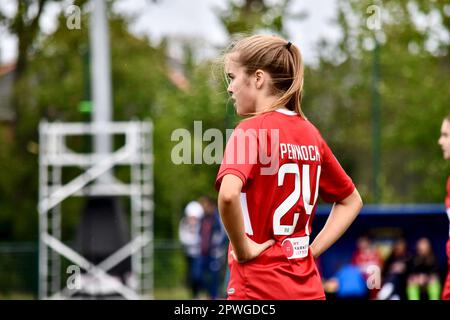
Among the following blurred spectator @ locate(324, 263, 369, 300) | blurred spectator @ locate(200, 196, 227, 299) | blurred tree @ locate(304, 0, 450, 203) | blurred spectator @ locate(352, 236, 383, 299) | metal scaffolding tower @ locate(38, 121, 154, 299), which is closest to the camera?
blurred spectator @ locate(324, 263, 369, 300)

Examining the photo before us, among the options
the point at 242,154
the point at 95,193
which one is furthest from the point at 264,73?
the point at 95,193

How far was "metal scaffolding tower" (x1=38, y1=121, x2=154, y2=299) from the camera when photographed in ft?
44.8

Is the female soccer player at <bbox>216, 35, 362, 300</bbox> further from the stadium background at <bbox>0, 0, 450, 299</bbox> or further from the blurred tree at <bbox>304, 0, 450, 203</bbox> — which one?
the blurred tree at <bbox>304, 0, 450, 203</bbox>

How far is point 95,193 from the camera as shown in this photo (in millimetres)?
13453

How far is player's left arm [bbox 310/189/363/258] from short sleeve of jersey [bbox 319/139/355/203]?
0.09 ft

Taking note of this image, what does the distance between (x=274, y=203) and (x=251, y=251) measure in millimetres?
175

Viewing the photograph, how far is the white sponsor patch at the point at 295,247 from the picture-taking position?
3.31 meters

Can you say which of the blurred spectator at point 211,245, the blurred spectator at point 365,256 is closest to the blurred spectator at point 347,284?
the blurred spectator at point 365,256

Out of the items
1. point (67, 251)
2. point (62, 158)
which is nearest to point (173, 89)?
point (62, 158)

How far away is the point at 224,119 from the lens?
16.6 meters

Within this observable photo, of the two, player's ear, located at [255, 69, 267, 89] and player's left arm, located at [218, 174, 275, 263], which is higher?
player's ear, located at [255, 69, 267, 89]

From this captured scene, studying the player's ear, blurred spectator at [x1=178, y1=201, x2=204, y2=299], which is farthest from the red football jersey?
blurred spectator at [x1=178, y1=201, x2=204, y2=299]

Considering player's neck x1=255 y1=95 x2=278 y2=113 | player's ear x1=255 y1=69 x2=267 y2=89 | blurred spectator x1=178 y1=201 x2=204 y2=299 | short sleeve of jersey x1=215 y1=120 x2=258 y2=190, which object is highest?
player's ear x1=255 y1=69 x2=267 y2=89

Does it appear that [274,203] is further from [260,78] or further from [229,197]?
[260,78]
